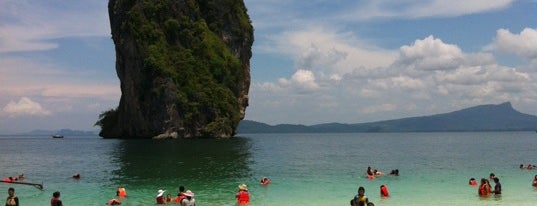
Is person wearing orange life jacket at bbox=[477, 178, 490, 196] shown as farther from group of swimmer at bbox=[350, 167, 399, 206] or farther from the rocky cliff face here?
the rocky cliff face

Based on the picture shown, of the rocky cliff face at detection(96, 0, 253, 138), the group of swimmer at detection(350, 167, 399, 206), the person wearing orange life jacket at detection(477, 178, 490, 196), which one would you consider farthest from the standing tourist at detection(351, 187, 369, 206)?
the rocky cliff face at detection(96, 0, 253, 138)

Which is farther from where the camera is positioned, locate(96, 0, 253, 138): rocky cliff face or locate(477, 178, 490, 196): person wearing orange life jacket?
locate(96, 0, 253, 138): rocky cliff face

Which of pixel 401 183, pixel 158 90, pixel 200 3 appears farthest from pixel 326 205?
pixel 200 3

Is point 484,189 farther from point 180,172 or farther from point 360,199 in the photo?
point 180,172

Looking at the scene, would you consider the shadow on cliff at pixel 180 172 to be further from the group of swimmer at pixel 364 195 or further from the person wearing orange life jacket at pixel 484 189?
the person wearing orange life jacket at pixel 484 189

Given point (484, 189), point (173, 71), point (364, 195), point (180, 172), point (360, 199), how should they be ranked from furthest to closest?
1. point (173, 71)
2. point (180, 172)
3. point (484, 189)
4. point (364, 195)
5. point (360, 199)

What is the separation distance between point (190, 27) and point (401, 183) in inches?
4146

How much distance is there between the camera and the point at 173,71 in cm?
12762

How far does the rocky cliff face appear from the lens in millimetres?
125750

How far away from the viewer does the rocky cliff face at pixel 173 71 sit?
125750 millimetres

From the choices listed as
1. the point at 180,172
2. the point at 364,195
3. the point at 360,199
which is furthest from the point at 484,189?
the point at 180,172

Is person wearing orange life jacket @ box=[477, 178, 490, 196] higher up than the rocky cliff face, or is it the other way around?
the rocky cliff face

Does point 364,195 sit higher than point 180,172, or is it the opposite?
point 364,195

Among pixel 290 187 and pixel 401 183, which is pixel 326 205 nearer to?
pixel 290 187
